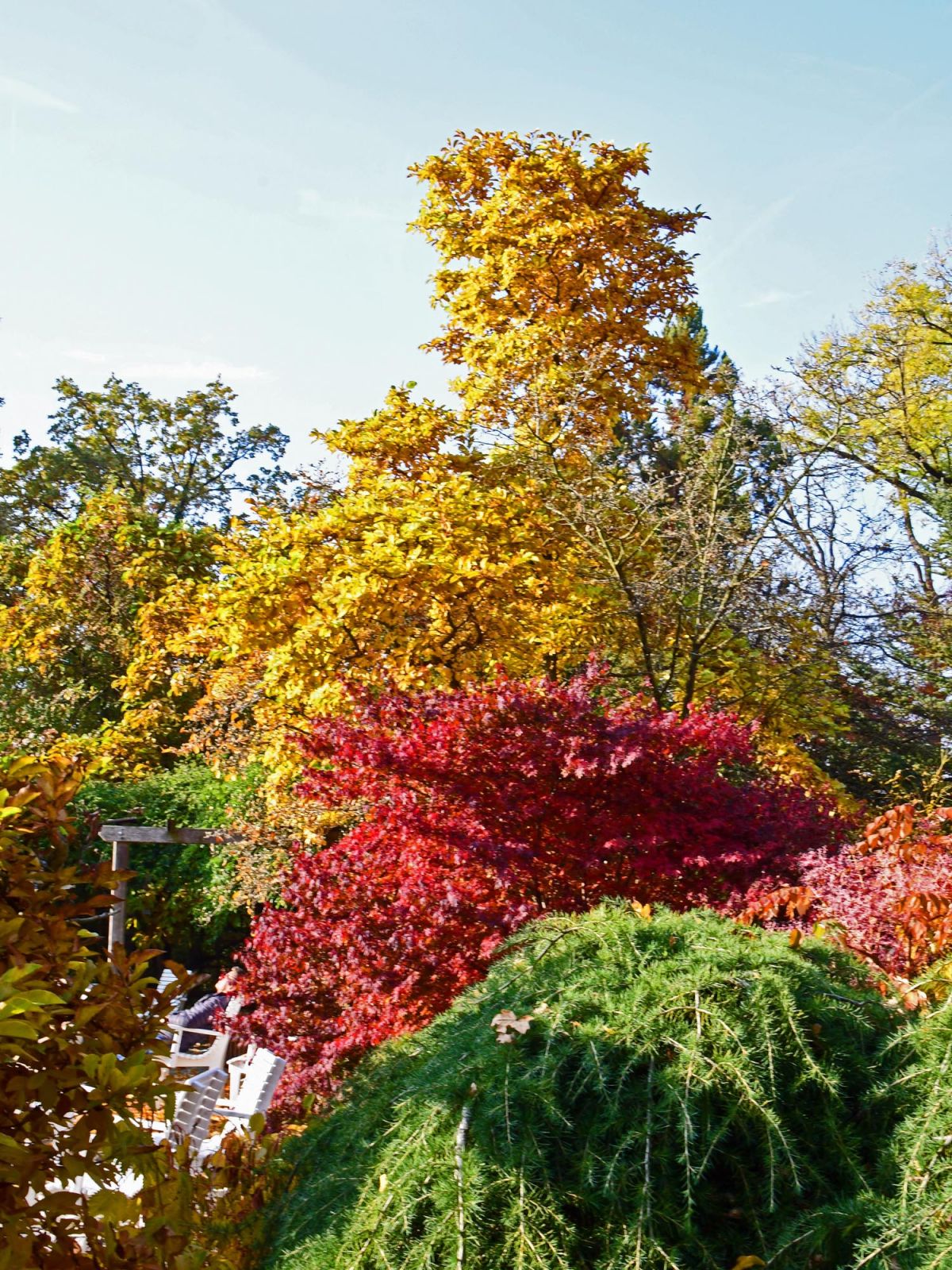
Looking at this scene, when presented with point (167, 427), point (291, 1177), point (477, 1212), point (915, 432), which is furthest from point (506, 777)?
point (167, 427)

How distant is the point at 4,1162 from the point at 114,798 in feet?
32.1

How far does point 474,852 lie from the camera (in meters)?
5.18

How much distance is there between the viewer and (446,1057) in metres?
3.04

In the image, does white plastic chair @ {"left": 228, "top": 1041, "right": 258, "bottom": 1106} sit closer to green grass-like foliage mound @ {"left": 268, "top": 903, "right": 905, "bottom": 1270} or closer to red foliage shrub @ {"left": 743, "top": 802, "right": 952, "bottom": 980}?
red foliage shrub @ {"left": 743, "top": 802, "right": 952, "bottom": 980}

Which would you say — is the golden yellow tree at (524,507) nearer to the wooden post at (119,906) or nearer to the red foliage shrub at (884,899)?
the wooden post at (119,906)

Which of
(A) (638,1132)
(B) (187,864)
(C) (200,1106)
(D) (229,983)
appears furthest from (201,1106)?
(B) (187,864)

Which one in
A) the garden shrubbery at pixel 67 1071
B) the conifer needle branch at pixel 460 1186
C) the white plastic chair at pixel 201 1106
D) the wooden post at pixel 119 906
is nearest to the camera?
the garden shrubbery at pixel 67 1071

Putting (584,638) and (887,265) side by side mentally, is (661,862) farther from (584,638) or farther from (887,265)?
(887,265)

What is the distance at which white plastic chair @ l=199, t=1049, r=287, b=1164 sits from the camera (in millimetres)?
6285

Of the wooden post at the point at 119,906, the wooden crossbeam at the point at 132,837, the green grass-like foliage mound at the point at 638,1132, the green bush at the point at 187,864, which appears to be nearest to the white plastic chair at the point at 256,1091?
the wooden post at the point at 119,906

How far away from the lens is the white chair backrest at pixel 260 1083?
6305 millimetres

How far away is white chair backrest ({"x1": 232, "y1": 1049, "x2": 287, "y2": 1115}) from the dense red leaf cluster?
739 millimetres

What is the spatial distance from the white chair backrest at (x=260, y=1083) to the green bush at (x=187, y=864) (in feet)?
11.6


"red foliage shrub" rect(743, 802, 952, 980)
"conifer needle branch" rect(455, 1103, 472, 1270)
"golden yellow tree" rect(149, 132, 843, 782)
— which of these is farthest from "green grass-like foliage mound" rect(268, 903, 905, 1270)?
"golden yellow tree" rect(149, 132, 843, 782)
